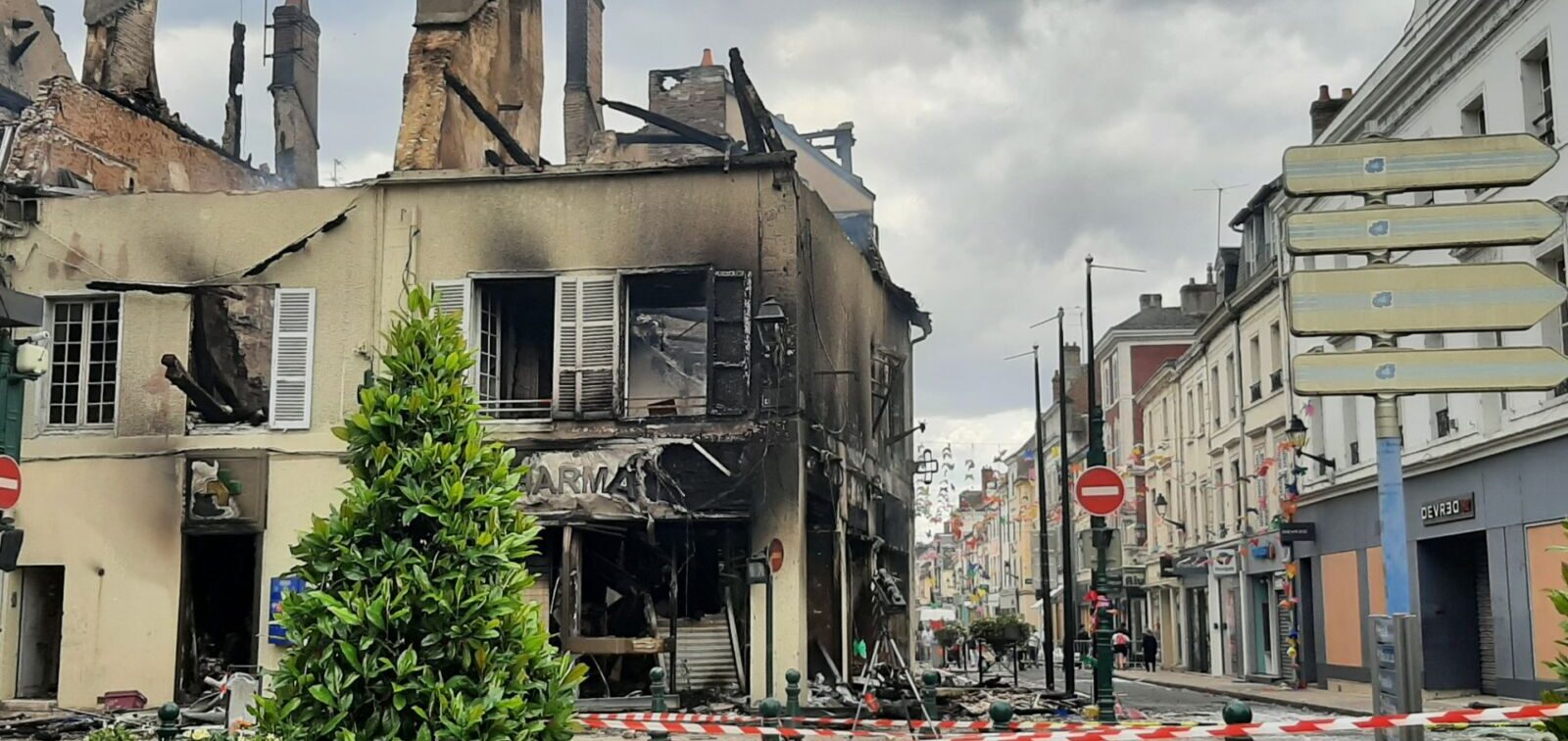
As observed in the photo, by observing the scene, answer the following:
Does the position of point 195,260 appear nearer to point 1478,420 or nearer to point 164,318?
point 164,318

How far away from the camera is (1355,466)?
2894cm

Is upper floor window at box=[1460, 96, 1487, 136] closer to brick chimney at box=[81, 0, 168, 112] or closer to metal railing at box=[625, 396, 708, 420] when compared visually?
metal railing at box=[625, 396, 708, 420]

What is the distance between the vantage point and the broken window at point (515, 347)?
20.4 metres

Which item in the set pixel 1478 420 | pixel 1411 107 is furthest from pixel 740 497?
pixel 1411 107

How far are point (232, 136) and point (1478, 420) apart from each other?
23733 millimetres

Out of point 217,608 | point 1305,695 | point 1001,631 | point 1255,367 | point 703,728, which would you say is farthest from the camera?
point 1255,367

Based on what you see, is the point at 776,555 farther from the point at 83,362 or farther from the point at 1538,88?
the point at 1538,88

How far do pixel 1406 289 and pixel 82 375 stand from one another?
18213 millimetres

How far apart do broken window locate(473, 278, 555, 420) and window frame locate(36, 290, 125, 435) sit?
4.80 meters

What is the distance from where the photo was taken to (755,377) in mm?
19594

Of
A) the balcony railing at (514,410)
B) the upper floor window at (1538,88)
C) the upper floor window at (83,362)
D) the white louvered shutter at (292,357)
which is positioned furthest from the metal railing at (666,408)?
the upper floor window at (1538,88)

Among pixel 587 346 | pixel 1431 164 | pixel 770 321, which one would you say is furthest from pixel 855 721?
pixel 1431 164

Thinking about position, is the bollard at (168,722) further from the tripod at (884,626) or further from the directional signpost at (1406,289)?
the tripod at (884,626)

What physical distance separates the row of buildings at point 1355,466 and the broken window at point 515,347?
7.98 m
